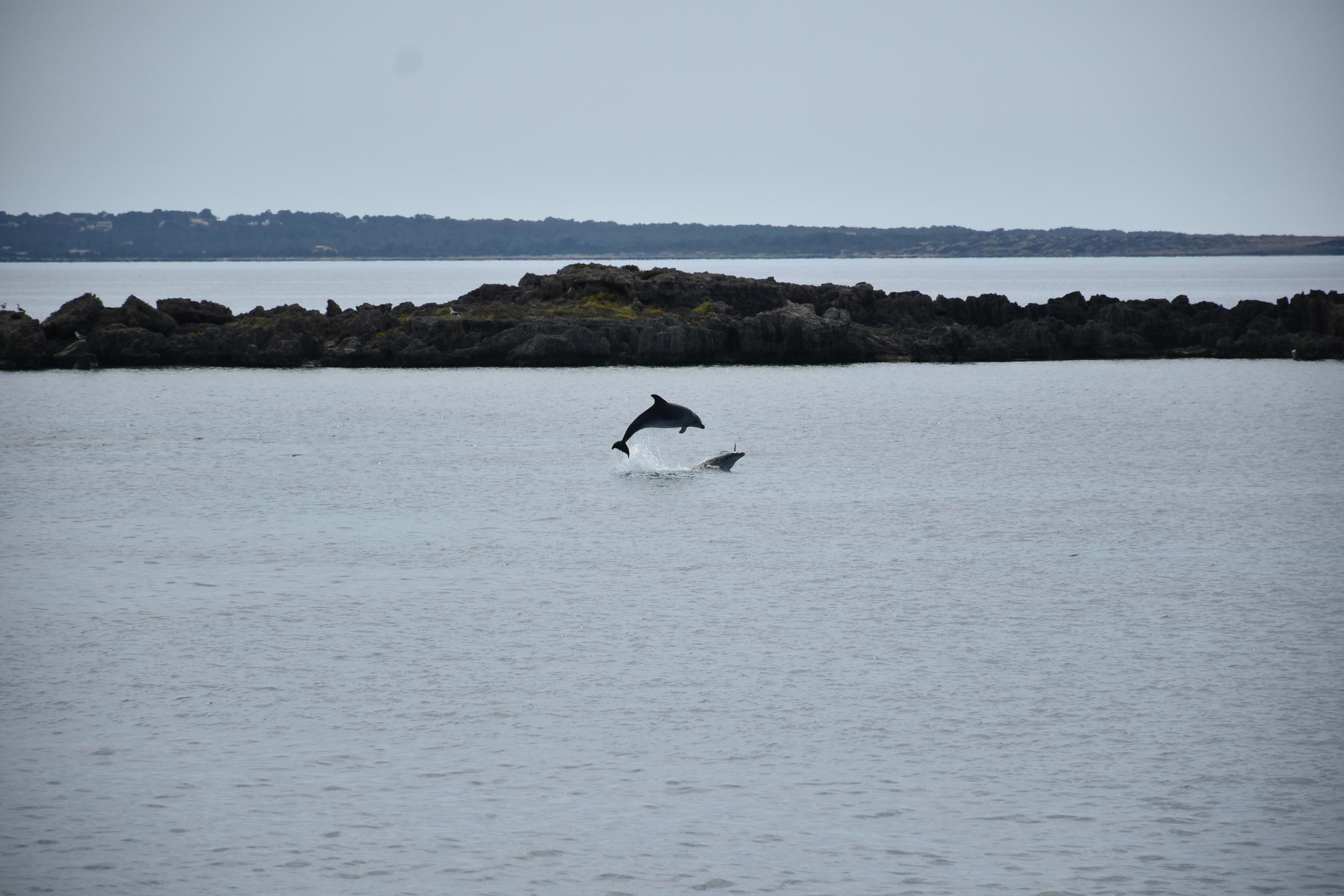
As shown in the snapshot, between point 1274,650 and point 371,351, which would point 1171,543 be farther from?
point 371,351

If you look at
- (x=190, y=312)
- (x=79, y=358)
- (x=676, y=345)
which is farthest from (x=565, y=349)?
(x=79, y=358)

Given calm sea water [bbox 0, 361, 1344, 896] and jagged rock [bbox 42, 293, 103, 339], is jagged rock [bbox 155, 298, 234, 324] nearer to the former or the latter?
jagged rock [bbox 42, 293, 103, 339]

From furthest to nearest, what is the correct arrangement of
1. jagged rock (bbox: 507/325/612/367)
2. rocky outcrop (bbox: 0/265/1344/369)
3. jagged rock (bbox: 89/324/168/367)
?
1. rocky outcrop (bbox: 0/265/1344/369)
2. jagged rock (bbox: 89/324/168/367)
3. jagged rock (bbox: 507/325/612/367)

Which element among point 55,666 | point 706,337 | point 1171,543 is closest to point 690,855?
point 55,666

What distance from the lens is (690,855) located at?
45.8 ft

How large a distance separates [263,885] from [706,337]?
66.3 m

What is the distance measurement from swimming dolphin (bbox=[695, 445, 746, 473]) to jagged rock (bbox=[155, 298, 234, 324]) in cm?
5030

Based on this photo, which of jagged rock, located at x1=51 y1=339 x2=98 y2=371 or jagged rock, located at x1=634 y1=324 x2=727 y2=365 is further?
jagged rock, located at x1=51 y1=339 x2=98 y2=371

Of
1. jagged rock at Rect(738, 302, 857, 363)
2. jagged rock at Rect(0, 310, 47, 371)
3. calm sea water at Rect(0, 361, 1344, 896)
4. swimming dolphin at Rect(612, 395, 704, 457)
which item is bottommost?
calm sea water at Rect(0, 361, 1344, 896)

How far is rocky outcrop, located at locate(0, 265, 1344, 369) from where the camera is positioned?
79.5 metres

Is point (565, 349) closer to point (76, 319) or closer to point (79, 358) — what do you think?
point (79, 358)

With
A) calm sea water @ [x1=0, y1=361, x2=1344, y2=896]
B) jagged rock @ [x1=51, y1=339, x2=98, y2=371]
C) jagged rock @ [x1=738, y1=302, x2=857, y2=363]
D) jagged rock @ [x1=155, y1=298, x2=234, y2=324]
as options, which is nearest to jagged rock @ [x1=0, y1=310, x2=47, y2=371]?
jagged rock @ [x1=51, y1=339, x2=98, y2=371]

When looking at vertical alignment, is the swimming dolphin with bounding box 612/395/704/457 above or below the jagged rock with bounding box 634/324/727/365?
below

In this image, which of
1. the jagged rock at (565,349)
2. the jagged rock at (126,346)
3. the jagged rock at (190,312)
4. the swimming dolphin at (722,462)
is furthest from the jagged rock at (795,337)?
the swimming dolphin at (722,462)
